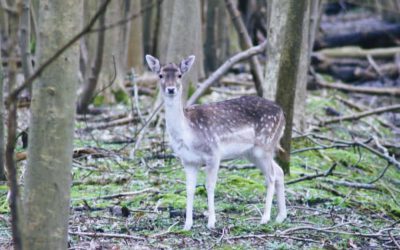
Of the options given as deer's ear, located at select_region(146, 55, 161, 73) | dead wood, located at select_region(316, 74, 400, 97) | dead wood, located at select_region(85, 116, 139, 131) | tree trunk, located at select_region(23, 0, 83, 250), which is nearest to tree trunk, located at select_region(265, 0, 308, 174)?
deer's ear, located at select_region(146, 55, 161, 73)

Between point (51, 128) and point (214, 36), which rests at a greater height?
point (214, 36)

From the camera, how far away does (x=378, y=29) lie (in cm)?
2716

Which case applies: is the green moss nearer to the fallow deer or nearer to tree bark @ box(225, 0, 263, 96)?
the fallow deer

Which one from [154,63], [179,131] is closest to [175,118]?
[179,131]

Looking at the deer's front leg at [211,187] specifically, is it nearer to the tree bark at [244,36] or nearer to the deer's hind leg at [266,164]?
the deer's hind leg at [266,164]

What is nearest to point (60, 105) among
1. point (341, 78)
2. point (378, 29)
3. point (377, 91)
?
point (377, 91)

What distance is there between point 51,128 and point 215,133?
3087mm

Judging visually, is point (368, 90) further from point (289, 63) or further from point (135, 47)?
point (289, 63)

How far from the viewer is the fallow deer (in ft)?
26.1

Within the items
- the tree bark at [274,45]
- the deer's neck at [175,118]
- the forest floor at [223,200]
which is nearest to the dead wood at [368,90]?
the forest floor at [223,200]

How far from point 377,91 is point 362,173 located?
6.87m

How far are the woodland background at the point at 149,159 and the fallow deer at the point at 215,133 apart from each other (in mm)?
374

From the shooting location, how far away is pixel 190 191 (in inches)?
312

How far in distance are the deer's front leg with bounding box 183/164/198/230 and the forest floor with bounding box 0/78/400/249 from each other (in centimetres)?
10
